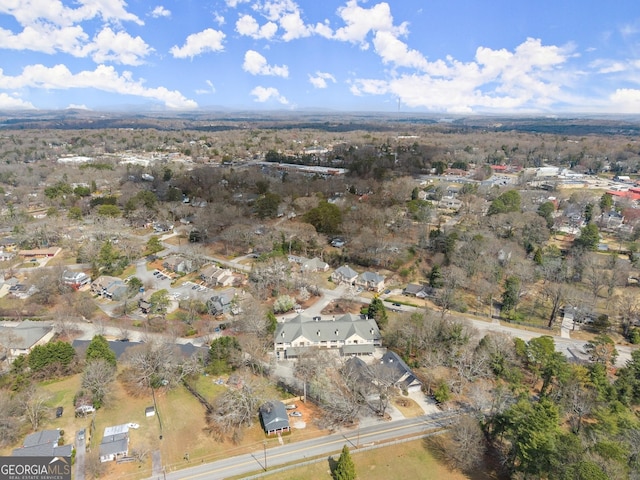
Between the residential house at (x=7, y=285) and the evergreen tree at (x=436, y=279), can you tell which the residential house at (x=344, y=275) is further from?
the residential house at (x=7, y=285)

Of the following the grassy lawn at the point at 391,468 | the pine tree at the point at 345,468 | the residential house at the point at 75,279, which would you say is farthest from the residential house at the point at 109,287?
the pine tree at the point at 345,468

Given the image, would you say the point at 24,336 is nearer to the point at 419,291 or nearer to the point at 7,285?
the point at 7,285

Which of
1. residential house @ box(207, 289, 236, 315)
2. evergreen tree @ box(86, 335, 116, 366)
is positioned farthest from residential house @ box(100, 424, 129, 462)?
residential house @ box(207, 289, 236, 315)

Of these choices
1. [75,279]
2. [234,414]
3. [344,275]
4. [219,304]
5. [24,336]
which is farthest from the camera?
[344,275]

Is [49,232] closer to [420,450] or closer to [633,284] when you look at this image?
[420,450]

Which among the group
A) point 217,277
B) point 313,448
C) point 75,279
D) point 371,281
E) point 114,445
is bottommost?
point 313,448

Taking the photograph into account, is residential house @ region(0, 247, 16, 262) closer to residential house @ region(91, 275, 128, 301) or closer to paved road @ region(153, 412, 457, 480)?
residential house @ region(91, 275, 128, 301)

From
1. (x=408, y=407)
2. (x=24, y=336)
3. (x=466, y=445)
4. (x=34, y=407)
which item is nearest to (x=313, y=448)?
(x=408, y=407)
